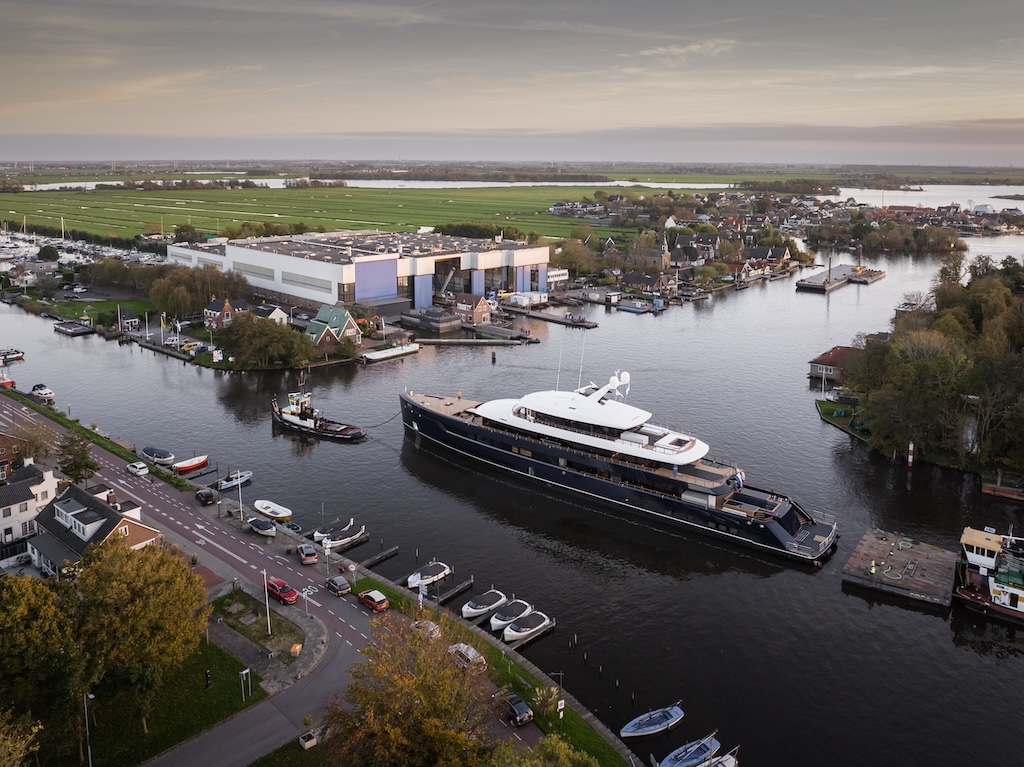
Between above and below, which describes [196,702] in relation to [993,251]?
below

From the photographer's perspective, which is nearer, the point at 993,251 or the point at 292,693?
the point at 292,693

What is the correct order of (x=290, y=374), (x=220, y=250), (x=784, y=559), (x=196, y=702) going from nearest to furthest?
(x=196, y=702) → (x=784, y=559) → (x=290, y=374) → (x=220, y=250)

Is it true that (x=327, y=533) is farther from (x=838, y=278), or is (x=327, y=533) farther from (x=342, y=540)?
(x=838, y=278)

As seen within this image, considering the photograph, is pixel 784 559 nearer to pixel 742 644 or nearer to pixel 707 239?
pixel 742 644

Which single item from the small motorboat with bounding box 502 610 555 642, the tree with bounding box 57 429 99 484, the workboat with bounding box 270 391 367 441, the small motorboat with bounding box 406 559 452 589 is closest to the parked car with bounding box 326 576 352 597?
the small motorboat with bounding box 406 559 452 589

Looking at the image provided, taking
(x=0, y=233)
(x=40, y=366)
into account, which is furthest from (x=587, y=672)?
(x=0, y=233)

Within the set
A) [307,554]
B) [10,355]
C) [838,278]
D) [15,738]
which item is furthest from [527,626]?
[838,278]
